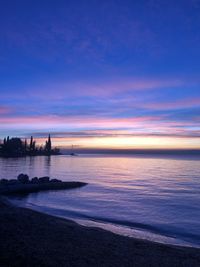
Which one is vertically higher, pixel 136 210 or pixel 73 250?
pixel 73 250

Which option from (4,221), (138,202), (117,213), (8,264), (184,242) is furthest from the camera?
(138,202)

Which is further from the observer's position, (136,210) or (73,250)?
(136,210)

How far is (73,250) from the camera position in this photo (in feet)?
39.2

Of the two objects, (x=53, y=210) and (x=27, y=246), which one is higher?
(x=27, y=246)

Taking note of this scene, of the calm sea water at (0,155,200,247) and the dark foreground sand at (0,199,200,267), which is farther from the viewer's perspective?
the calm sea water at (0,155,200,247)

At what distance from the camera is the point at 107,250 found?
12.7m

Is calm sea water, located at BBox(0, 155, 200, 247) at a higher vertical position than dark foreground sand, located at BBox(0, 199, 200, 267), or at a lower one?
lower

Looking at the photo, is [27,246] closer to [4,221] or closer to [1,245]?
[1,245]

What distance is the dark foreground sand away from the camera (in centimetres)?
1042

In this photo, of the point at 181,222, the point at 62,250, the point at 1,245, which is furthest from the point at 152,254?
the point at 181,222

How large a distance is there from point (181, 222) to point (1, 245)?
15761 mm

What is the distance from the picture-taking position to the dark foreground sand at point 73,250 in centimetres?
1042

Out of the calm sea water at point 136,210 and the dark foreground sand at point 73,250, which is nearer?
the dark foreground sand at point 73,250

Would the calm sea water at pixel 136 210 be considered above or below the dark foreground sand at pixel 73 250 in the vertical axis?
below
